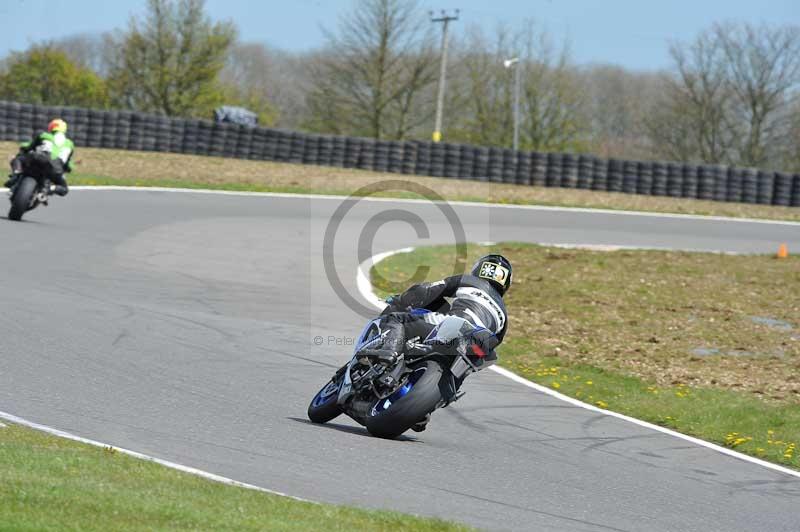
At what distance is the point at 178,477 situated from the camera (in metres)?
6.07

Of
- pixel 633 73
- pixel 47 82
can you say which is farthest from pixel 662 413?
pixel 633 73

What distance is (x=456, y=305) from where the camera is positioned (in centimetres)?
829

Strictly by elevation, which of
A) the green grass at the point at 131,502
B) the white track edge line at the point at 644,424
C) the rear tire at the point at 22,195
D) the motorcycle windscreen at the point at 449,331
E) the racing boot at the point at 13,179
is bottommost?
the white track edge line at the point at 644,424

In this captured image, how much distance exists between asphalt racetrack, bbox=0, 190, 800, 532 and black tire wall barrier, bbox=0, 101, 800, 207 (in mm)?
15611

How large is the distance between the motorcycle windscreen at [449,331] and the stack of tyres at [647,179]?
85.8 ft

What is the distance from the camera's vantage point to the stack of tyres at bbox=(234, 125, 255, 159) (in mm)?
34000

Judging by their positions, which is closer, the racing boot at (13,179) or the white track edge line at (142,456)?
the white track edge line at (142,456)

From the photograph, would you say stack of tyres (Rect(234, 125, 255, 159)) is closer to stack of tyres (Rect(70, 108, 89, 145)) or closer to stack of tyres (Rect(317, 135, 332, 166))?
stack of tyres (Rect(317, 135, 332, 166))

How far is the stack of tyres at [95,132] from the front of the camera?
1316 inches

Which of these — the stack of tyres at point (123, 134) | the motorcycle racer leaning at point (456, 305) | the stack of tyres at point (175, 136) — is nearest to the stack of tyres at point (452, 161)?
the stack of tyres at point (175, 136)

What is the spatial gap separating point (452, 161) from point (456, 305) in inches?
1005

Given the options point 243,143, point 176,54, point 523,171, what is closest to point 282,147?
point 243,143

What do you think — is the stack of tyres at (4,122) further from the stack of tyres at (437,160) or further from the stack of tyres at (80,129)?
the stack of tyres at (437,160)

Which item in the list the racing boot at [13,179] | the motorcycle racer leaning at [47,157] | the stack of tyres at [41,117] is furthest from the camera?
the stack of tyres at [41,117]
